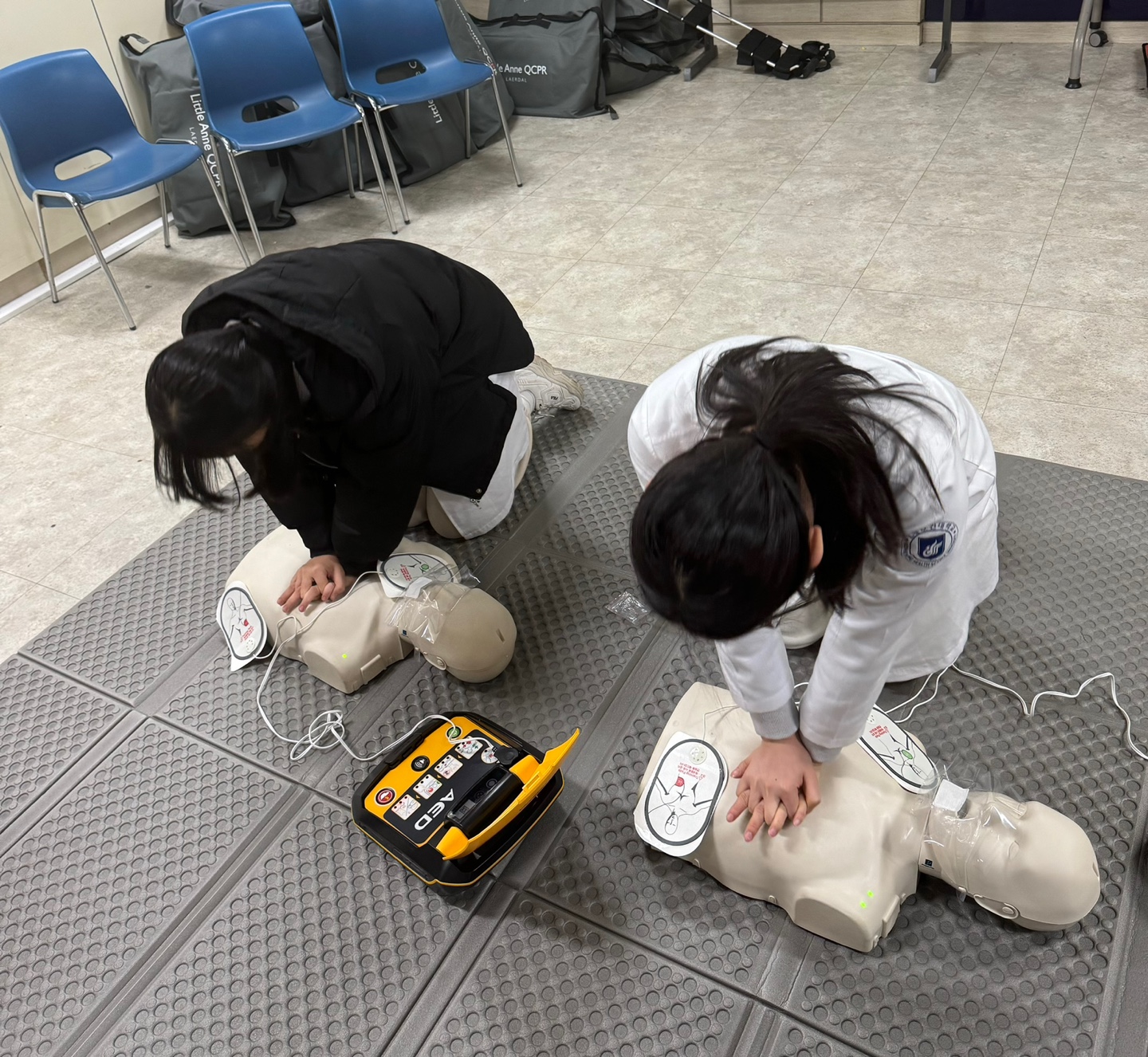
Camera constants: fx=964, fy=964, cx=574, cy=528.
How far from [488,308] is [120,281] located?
7.20 feet

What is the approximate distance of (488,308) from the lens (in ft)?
6.41

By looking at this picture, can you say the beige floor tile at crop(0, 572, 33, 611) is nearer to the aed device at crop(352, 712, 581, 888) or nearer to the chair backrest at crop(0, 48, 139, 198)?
the aed device at crop(352, 712, 581, 888)

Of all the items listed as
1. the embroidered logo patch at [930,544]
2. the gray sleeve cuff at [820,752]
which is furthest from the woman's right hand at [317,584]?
the embroidered logo patch at [930,544]

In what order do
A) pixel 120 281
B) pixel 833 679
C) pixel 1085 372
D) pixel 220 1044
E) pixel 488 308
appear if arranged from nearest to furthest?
pixel 833 679
pixel 220 1044
pixel 488 308
pixel 1085 372
pixel 120 281

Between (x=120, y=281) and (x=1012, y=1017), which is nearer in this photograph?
(x=1012, y=1017)

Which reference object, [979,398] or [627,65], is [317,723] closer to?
[979,398]

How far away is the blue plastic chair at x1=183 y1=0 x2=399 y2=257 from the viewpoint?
10.7 ft

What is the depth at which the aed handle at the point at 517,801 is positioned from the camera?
1424 mm

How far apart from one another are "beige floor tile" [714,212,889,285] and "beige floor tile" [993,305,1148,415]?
552 millimetres

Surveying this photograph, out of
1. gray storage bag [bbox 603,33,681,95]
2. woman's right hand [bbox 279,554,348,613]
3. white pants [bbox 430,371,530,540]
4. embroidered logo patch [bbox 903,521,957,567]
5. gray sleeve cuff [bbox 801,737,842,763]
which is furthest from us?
gray storage bag [bbox 603,33,681,95]

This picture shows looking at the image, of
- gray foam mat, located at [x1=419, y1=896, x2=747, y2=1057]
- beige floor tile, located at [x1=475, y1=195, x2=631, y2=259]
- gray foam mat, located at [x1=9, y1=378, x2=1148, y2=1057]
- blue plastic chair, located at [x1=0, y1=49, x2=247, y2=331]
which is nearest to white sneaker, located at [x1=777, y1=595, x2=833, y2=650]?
gray foam mat, located at [x1=9, y1=378, x2=1148, y2=1057]

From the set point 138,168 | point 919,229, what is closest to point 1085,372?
point 919,229

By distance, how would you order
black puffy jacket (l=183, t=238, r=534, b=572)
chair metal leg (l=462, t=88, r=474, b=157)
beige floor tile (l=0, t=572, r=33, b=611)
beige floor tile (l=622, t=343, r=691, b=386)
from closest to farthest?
black puffy jacket (l=183, t=238, r=534, b=572)
beige floor tile (l=0, t=572, r=33, b=611)
beige floor tile (l=622, t=343, r=691, b=386)
chair metal leg (l=462, t=88, r=474, b=157)

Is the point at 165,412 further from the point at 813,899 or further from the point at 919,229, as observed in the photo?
the point at 919,229
